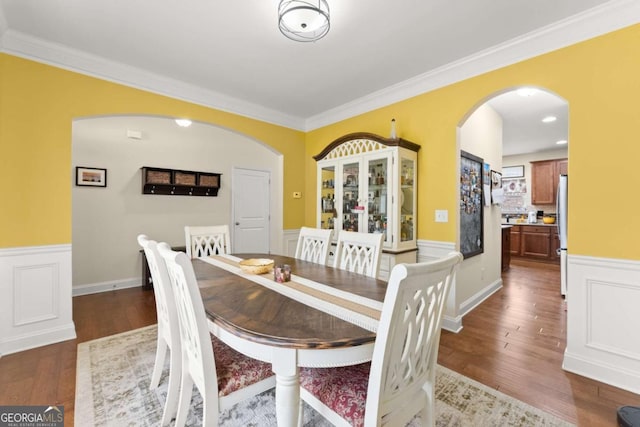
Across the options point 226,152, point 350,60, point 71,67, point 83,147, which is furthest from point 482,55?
point 83,147

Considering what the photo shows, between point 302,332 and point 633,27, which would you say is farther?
point 633,27

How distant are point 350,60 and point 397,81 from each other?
711mm

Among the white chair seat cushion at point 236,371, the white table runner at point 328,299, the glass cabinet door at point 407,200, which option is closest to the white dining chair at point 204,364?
the white chair seat cushion at point 236,371

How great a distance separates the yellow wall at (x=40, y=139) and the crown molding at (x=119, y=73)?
2.7 inches

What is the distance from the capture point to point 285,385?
3.44 ft

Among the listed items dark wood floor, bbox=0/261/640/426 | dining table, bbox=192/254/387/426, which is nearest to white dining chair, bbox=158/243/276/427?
dining table, bbox=192/254/387/426

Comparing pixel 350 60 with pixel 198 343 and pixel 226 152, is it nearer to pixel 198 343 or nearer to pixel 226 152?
pixel 198 343

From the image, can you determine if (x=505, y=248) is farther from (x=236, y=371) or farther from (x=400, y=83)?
(x=236, y=371)

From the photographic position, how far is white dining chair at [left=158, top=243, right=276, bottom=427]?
3.62ft

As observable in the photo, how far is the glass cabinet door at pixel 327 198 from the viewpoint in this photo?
3611mm

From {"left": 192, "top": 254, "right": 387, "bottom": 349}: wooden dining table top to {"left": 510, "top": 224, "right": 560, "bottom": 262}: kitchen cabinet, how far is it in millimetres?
6264

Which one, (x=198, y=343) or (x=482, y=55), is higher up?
(x=482, y=55)

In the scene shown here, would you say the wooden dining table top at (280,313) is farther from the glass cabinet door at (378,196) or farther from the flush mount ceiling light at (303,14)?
the flush mount ceiling light at (303,14)

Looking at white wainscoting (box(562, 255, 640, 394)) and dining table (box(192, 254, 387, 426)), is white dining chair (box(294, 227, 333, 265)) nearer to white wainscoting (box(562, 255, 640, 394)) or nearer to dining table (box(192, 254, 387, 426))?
dining table (box(192, 254, 387, 426))
